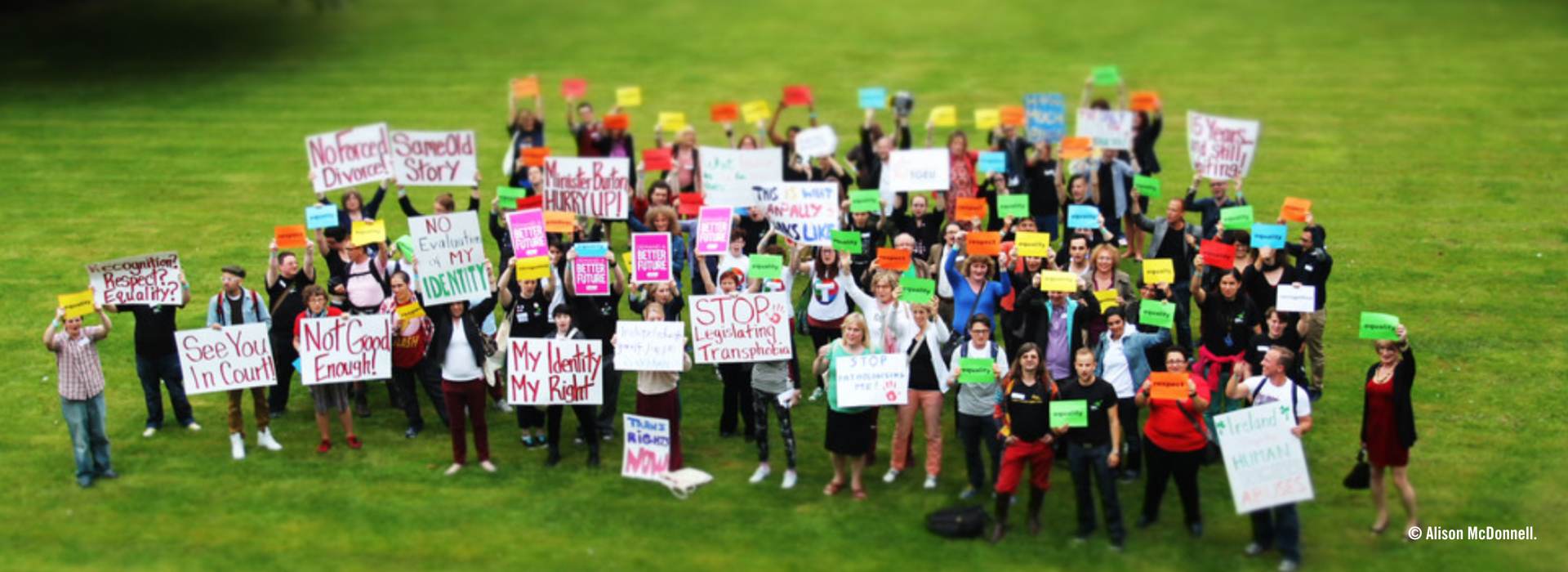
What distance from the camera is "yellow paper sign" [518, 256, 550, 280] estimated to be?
14320 millimetres

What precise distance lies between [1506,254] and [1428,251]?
924 mm

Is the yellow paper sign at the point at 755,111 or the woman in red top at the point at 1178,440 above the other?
the yellow paper sign at the point at 755,111

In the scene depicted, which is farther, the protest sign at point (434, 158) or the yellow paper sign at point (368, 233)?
the protest sign at point (434, 158)

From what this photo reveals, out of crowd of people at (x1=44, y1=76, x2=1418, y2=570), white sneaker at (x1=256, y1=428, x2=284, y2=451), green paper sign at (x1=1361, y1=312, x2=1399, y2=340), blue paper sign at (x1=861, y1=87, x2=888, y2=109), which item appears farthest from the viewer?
blue paper sign at (x1=861, y1=87, x2=888, y2=109)

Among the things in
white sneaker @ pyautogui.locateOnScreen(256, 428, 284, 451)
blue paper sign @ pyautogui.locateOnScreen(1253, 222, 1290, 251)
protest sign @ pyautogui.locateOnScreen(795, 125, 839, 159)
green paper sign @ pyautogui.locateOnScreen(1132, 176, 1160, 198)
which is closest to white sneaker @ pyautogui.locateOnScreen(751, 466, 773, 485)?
white sneaker @ pyautogui.locateOnScreen(256, 428, 284, 451)

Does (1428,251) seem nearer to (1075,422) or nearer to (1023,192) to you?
(1023,192)

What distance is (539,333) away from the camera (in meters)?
14.6

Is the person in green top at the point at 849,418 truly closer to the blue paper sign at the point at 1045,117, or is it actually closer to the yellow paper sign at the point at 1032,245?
the yellow paper sign at the point at 1032,245

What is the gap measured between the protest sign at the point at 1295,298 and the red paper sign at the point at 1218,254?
85 cm

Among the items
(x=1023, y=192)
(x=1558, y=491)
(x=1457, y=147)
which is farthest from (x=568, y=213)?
(x=1457, y=147)

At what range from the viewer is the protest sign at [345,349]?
1399cm

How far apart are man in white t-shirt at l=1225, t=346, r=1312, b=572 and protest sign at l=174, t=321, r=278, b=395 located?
340 inches

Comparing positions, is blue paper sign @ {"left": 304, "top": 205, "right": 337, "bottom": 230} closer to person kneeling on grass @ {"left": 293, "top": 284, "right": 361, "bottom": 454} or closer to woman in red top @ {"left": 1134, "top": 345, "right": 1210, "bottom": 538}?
person kneeling on grass @ {"left": 293, "top": 284, "right": 361, "bottom": 454}

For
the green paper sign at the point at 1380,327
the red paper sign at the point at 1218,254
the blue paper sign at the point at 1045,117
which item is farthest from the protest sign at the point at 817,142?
the green paper sign at the point at 1380,327
